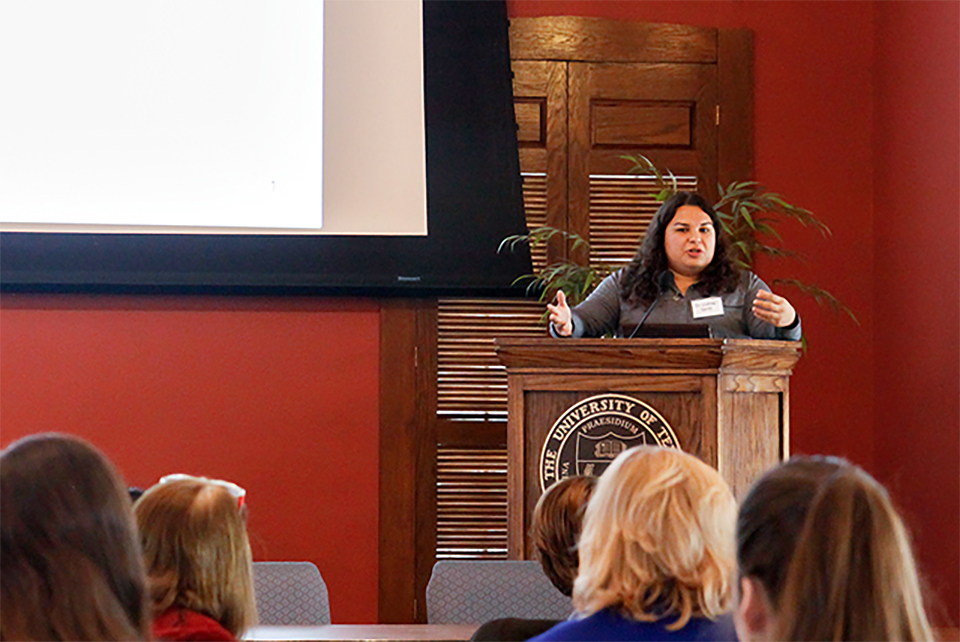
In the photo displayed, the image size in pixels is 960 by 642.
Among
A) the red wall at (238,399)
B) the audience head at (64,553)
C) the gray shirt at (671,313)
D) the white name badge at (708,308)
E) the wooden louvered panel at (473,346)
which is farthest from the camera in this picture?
the wooden louvered panel at (473,346)

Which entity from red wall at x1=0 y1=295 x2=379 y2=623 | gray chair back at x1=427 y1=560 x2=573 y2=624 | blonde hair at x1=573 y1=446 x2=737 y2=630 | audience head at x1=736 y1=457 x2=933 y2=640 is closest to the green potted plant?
red wall at x1=0 y1=295 x2=379 y2=623

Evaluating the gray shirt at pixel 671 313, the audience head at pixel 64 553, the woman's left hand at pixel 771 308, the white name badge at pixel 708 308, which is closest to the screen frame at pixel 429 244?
the gray shirt at pixel 671 313

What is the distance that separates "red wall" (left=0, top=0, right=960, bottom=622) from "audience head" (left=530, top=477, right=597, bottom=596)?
253 centimetres

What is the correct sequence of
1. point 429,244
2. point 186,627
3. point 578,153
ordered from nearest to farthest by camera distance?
point 186,627, point 429,244, point 578,153

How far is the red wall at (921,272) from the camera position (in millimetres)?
3969

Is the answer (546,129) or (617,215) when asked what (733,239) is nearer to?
(617,215)

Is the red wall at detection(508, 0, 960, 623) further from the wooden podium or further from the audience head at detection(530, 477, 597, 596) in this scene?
the audience head at detection(530, 477, 597, 596)

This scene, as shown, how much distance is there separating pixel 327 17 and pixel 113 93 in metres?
0.83

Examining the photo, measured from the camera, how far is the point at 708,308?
10.4 ft

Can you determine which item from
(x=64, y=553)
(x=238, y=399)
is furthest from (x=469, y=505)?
(x=64, y=553)

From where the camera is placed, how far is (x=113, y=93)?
4.13 meters

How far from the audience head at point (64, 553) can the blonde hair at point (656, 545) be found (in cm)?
59

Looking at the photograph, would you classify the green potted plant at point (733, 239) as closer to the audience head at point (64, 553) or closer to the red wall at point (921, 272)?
the red wall at point (921, 272)

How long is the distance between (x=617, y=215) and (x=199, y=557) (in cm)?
327
